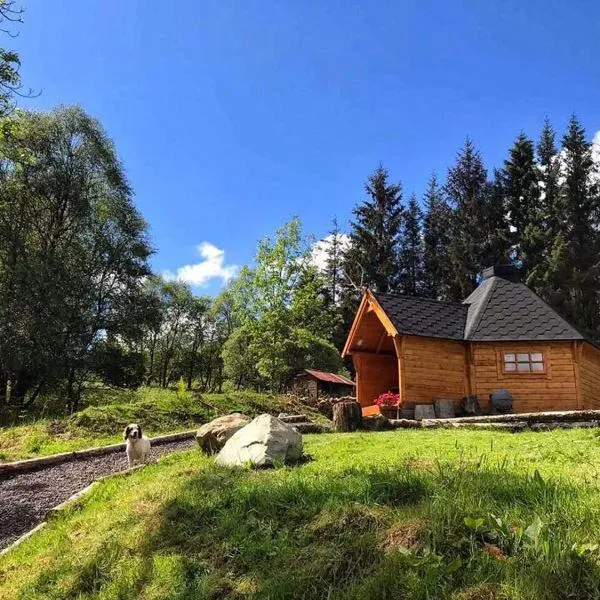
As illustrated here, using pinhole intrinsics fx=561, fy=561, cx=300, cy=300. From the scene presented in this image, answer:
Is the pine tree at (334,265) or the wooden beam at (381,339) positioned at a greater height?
the pine tree at (334,265)

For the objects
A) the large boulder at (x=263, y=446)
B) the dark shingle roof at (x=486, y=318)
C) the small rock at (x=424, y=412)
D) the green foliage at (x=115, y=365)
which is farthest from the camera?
the green foliage at (x=115, y=365)

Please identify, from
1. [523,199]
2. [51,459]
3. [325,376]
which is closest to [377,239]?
[523,199]

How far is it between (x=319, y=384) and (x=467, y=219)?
770 inches

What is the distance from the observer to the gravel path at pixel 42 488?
769cm

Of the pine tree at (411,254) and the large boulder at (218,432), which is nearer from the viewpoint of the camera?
the large boulder at (218,432)

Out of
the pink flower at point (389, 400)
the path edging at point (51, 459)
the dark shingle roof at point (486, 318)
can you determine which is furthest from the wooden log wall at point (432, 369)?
the path edging at point (51, 459)

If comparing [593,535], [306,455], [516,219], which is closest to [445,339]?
[306,455]

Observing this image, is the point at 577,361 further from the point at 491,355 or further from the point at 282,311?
the point at 282,311

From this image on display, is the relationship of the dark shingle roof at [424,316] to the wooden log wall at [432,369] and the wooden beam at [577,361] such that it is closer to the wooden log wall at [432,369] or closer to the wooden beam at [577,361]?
the wooden log wall at [432,369]

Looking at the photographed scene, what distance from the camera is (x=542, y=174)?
42.2m

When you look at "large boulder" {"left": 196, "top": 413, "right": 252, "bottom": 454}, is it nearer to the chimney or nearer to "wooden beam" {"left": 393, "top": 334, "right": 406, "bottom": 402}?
"wooden beam" {"left": 393, "top": 334, "right": 406, "bottom": 402}

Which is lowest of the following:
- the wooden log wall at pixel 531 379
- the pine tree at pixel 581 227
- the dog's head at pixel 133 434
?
the dog's head at pixel 133 434

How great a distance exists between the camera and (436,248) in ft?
154

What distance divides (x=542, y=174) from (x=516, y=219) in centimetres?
417
